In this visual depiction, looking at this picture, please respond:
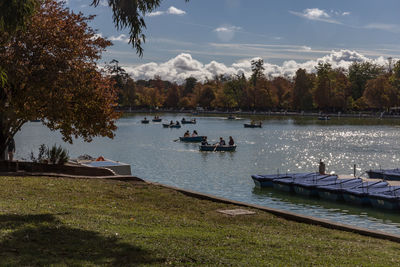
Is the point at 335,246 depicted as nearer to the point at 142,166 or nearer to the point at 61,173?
the point at 61,173

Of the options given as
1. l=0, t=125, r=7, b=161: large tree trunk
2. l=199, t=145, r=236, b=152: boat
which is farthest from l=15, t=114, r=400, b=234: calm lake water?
l=0, t=125, r=7, b=161: large tree trunk

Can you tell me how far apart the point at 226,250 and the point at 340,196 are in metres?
21.5

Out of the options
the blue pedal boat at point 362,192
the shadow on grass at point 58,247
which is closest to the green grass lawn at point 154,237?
the shadow on grass at point 58,247

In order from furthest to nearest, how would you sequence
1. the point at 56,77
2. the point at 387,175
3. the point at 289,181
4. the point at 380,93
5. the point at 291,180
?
the point at 380,93
the point at 387,175
the point at 291,180
the point at 289,181
the point at 56,77

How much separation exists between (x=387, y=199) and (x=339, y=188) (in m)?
3.91

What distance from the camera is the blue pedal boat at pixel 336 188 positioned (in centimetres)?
3092

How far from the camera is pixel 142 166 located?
167 ft

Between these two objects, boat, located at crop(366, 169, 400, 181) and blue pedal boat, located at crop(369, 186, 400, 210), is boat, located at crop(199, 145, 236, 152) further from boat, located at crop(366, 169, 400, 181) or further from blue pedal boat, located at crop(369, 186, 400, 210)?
blue pedal boat, located at crop(369, 186, 400, 210)

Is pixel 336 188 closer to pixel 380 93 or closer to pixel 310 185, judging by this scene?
pixel 310 185

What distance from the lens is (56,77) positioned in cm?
2219

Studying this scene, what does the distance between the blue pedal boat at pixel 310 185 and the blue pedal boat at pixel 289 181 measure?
1.16ft

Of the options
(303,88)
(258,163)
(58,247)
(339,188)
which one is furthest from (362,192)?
(303,88)

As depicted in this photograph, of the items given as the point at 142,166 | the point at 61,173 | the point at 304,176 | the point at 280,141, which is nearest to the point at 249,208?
the point at 61,173

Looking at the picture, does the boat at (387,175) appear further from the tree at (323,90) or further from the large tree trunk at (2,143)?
the tree at (323,90)
